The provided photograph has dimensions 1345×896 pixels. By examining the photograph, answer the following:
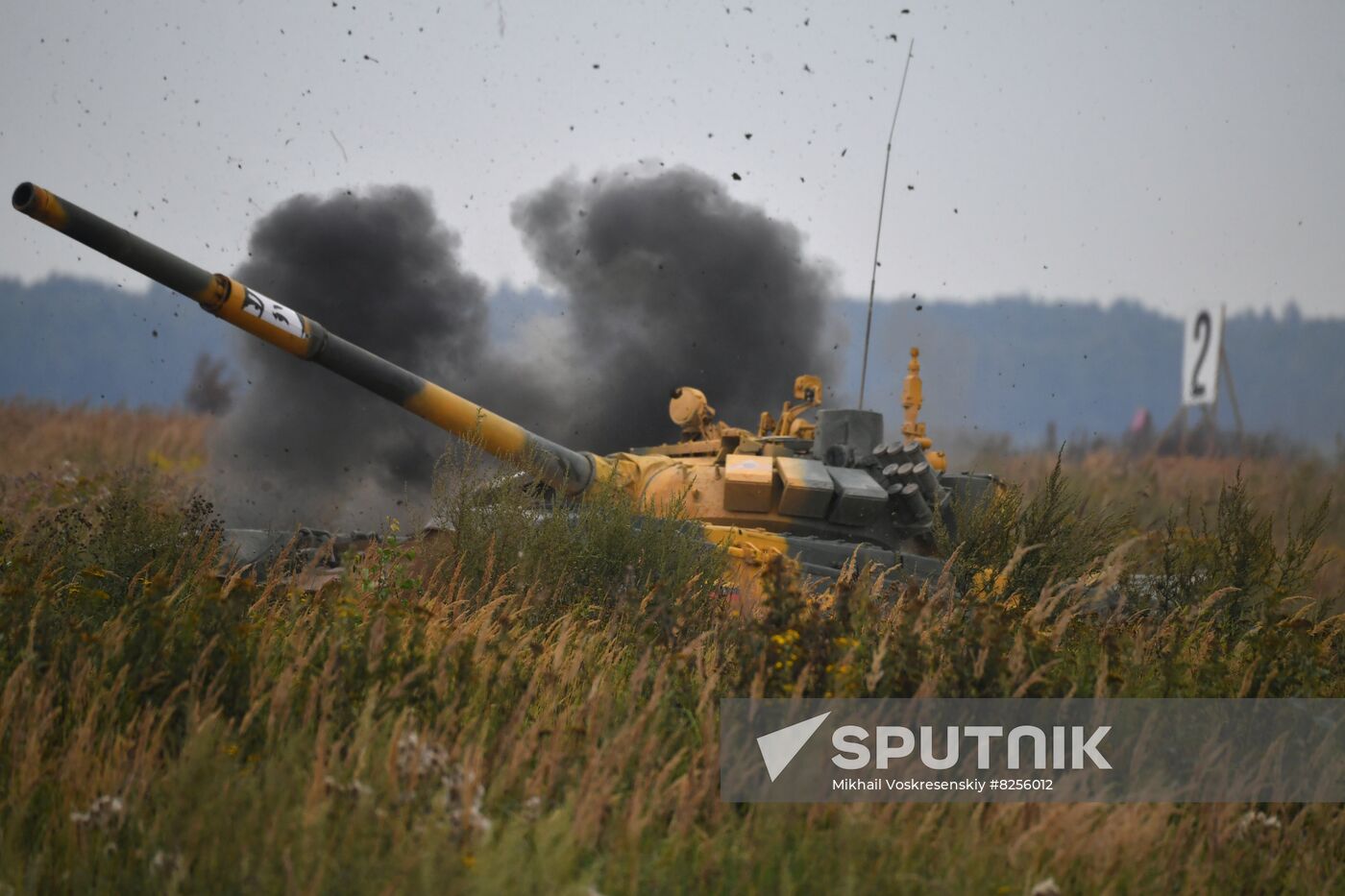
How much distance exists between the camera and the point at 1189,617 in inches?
255

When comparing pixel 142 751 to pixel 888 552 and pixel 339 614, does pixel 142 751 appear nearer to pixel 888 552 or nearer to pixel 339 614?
pixel 339 614

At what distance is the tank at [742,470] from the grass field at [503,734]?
4.04ft

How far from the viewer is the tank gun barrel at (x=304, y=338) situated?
671 cm

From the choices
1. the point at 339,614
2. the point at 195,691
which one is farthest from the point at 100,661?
the point at 339,614

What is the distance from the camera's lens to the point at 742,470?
8617mm

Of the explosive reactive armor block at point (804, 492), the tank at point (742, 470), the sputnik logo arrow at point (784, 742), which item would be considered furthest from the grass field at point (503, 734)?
the explosive reactive armor block at point (804, 492)

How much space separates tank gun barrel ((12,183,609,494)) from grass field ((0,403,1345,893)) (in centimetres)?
126

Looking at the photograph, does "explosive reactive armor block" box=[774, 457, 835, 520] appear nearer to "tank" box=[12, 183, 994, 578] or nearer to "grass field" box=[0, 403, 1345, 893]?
"tank" box=[12, 183, 994, 578]

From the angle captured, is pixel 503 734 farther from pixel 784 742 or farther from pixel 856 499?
pixel 856 499

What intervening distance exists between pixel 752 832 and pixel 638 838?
1.29ft

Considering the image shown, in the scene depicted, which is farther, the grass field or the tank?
the tank

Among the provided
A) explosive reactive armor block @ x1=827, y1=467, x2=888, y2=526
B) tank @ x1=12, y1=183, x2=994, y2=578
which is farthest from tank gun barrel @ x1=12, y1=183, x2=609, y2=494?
explosive reactive armor block @ x1=827, y1=467, x2=888, y2=526

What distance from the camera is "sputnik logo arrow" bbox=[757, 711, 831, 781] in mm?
4207

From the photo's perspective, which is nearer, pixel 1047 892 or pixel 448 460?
pixel 1047 892
